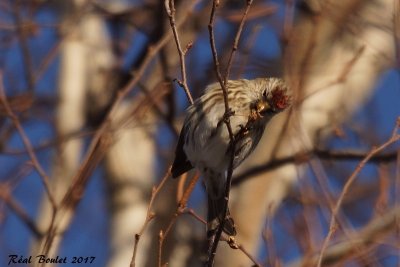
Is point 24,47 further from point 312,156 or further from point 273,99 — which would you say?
point 273,99

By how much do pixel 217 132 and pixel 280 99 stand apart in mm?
483

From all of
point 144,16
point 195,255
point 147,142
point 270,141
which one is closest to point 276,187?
point 270,141

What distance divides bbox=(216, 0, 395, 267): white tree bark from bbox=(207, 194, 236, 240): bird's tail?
178 cm

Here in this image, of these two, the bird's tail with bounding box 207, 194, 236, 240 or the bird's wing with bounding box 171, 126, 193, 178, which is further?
the bird's wing with bounding box 171, 126, 193, 178

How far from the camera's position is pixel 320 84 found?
6.43 metres

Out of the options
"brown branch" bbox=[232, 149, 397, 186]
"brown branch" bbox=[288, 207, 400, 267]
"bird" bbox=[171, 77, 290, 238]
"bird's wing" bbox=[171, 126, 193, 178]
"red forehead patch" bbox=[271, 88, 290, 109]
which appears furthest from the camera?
"brown branch" bbox=[232, 149, 397, 186]

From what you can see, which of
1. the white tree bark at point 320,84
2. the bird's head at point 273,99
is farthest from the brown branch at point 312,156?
the bird's head at point 273,99

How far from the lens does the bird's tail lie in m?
Result: 3.74

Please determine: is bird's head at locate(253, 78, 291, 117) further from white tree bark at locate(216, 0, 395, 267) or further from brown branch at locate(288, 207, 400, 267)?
white tree bark at locate(216, 0, 395, 267)

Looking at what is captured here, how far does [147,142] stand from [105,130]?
2904 millimetres

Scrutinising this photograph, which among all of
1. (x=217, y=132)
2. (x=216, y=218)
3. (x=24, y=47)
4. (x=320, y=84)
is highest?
(x=24, y=47)

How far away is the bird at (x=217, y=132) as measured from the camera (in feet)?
13.1

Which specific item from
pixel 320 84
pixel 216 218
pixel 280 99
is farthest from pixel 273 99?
pixel 320 84

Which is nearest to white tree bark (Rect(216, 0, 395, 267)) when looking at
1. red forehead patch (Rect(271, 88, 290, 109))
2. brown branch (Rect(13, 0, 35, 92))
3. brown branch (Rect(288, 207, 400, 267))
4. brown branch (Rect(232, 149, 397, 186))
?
brown branch (Rect(232, 149, 397, 186))
